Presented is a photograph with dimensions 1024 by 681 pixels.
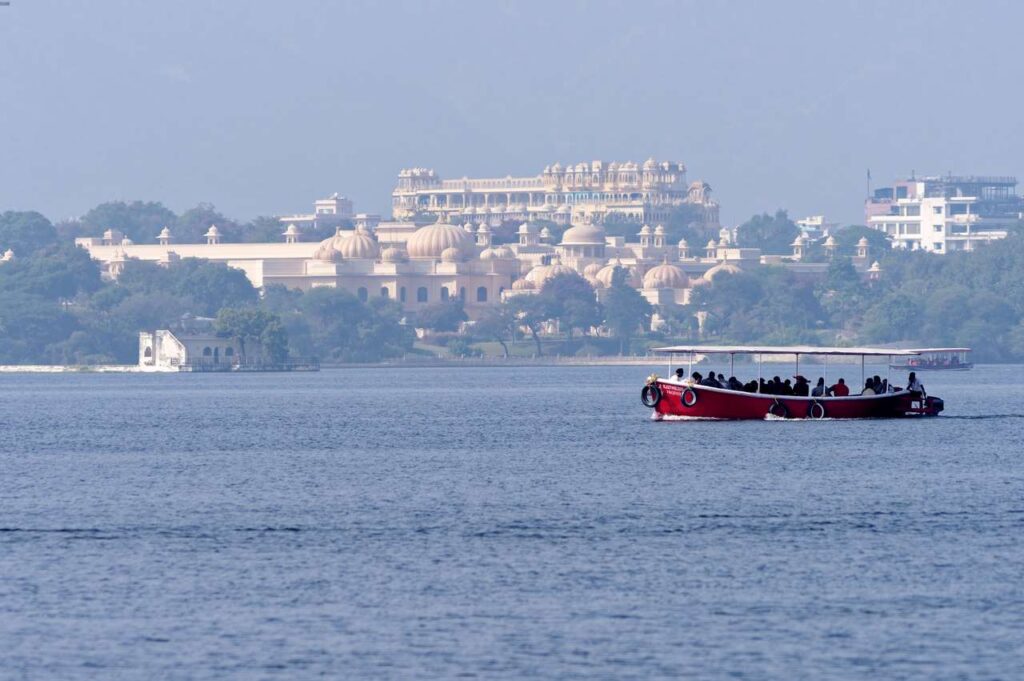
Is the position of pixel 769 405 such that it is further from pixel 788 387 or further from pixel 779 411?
pixel 788 387

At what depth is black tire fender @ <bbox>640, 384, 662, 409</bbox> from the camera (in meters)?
93.3

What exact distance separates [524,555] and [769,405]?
4079cm

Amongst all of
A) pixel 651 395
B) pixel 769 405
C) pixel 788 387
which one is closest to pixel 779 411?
pixel 769 405

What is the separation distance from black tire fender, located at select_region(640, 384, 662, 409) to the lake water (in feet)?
6.90

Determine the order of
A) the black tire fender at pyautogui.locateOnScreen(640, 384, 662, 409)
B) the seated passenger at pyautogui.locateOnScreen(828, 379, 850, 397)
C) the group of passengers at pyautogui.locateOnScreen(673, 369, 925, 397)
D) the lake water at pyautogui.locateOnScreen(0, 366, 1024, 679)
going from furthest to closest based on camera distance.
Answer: the black tire fender at pyautogui.locateOnScreen(640, 384, 662, 409) → the seated passenger at pyautogui.locateOnScreen(828, 379, 850, 397) → the group of passengers at pyautogui.locateOnScreen(673, 369, 925, 397) → the lake water at pyautogui.locateOnScreen(0, 366, 1024, 679)

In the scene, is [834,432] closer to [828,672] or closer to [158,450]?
[158,450]

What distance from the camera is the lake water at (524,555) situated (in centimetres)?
4078

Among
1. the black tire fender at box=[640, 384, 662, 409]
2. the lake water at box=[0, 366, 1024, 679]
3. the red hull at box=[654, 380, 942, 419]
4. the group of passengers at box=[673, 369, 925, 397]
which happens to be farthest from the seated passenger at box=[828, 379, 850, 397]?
the black tire fender at box=[640, 384, 662, 409]

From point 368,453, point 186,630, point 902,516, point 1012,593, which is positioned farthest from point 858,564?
point 368,453

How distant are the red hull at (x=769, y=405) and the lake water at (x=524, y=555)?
2.79ft

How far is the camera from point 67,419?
11256 centimetres

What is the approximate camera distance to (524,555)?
169 feet

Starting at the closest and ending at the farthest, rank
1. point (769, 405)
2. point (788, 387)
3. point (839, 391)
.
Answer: point (769, 405) < point (788, 387) < point (839, 391)

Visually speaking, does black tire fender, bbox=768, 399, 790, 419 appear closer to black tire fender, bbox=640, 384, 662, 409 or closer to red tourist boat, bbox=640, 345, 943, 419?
red tourist boat, bbox=640, 345, 943, 419
